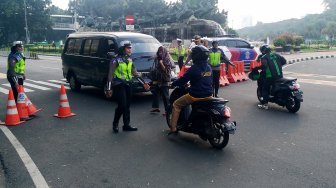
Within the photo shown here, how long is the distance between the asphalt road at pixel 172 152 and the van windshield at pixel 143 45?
86.8 inches

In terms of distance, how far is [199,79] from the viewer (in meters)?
5.95

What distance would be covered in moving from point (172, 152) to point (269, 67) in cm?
429

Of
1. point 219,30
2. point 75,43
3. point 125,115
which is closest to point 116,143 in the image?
point 125,115

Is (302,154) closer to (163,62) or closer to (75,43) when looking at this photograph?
(163,62)

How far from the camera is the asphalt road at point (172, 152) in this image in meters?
4.66

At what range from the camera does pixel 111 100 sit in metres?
10.8

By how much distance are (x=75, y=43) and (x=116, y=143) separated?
22.7 ft

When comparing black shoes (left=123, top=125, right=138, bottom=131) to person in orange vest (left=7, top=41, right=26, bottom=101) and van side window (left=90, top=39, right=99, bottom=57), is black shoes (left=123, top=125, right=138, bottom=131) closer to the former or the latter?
person in orange vest (left=7, top=41, right=26, bottom=101)

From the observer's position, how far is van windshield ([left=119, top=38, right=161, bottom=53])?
1061 centimetres

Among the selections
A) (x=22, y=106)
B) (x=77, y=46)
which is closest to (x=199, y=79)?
(x=22, y=106)

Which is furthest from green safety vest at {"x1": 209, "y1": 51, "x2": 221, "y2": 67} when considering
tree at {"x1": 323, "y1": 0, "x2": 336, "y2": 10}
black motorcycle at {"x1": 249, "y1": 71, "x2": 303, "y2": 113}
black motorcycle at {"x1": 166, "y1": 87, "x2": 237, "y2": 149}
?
tree at {"x1": 323, "y1": 0, "x2": 336, "y2": 10}

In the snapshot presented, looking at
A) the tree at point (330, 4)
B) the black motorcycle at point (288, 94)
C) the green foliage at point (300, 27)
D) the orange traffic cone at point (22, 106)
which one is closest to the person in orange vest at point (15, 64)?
the orange traffic cone at point (22, 106)

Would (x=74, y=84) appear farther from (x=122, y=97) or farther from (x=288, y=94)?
(x=288, y=94)

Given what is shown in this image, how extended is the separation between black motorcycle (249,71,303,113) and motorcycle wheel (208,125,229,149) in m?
3.30
